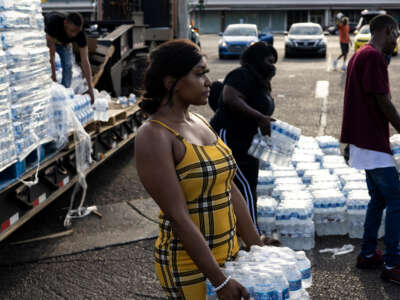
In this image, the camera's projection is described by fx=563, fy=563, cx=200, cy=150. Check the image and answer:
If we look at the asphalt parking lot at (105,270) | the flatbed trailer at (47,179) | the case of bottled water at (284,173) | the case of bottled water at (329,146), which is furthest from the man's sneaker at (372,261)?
the case of bottled water at (329,146)

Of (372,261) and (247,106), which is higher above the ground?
(247,106)

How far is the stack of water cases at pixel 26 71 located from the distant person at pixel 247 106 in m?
1.58

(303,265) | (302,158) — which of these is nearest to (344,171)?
(302,158)

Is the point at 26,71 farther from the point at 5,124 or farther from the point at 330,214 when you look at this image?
the point at 330,214

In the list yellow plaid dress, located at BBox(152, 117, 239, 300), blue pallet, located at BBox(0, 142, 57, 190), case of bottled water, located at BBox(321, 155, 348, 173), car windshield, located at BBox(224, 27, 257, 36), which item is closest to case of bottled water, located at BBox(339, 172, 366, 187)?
case of bottled water, located at BBox(321, 155, 348, 173)

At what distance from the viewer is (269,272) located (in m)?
2.41

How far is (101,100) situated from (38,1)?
2222 mm

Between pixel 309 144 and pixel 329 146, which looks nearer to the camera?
pixel 309 144

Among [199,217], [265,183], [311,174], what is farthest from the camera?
[311,174]

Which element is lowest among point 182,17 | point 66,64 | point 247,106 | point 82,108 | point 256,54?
point 82,108

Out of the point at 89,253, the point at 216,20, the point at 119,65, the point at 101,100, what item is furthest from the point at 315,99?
the point at 216,20

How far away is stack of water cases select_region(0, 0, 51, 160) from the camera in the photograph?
14.6ft

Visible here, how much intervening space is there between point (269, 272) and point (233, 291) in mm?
183

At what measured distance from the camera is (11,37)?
4484mm
